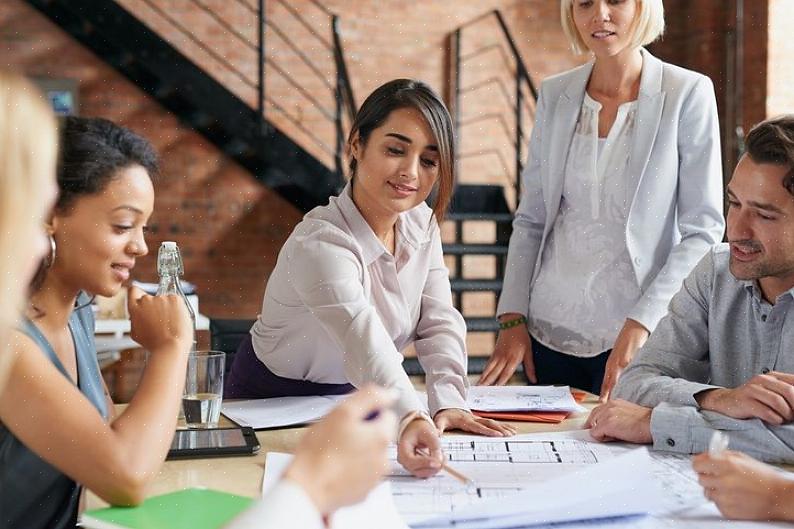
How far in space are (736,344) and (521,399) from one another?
38 centimetres

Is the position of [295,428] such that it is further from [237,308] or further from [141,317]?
[237,308]

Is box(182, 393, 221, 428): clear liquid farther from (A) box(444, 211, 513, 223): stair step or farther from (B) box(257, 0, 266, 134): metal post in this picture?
(B) box(257, 0, 266, 134): metal post

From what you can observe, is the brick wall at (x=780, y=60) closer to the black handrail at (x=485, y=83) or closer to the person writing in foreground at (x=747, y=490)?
the black handrail at (x=485, y=83)

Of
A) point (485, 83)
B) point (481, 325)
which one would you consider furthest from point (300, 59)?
point (481, 325)

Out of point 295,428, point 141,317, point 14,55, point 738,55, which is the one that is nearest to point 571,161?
point 295,428

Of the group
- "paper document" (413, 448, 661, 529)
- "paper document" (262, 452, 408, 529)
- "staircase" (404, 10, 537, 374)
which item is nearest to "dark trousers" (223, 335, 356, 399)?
"paper document" (262, 452, 408, 529)

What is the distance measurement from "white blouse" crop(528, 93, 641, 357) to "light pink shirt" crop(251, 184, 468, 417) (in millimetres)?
337

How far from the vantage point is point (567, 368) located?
84.1 inches

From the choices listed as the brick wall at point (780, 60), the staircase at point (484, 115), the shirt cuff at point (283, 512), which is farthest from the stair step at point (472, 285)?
the shirt cuff at point (283, 512)

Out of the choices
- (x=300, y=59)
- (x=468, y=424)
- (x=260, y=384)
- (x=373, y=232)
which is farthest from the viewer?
(x=300, y=59)

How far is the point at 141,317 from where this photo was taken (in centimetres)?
128

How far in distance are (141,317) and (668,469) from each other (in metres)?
0.73

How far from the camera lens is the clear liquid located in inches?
60.7

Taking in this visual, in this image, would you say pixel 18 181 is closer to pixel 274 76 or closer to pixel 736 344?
pixel 736 344
